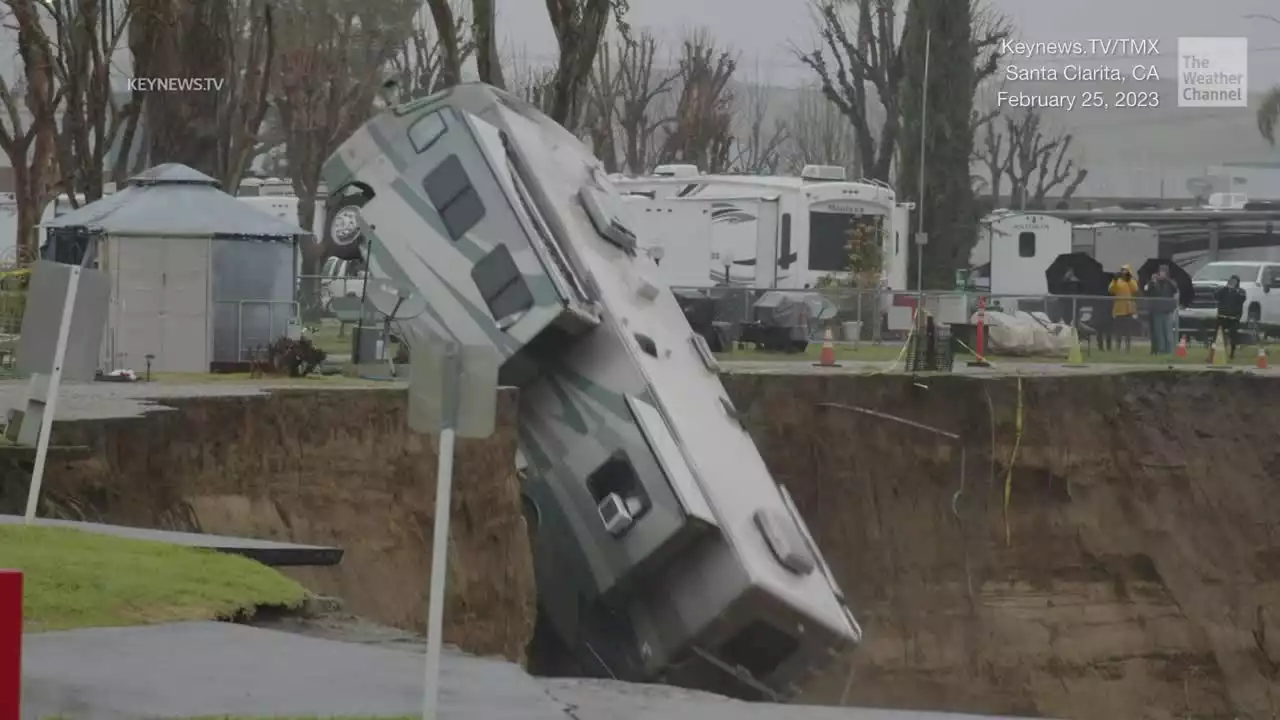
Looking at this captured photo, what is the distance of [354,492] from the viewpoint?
19.9 m

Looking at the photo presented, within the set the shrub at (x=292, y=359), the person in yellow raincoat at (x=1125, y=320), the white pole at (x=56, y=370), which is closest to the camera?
the white pole at (x=56, y=370)

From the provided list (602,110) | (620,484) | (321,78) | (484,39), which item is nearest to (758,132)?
(602,110)

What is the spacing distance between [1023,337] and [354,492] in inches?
619

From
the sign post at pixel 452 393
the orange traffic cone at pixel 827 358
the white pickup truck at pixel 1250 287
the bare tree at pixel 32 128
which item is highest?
the bare tree at pixel 32 128

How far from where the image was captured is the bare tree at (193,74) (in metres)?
31.6

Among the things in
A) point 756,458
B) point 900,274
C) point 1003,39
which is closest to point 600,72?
point 1003,39

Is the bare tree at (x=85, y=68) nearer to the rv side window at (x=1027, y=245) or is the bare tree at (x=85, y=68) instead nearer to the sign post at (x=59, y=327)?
the sign post at (x=59, y=327)

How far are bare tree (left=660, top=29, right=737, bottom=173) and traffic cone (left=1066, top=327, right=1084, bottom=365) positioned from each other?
Answer: 36.5m

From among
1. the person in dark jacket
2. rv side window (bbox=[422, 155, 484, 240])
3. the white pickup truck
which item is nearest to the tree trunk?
rv side window (bbox=[422, 155, 484, 240])

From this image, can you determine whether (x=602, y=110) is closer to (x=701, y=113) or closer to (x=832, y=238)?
(x=701, y=113)

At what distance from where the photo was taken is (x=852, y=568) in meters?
27.6

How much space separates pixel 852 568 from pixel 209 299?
8.63 m


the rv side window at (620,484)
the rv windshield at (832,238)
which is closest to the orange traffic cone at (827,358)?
the rv windshield at (832,238)

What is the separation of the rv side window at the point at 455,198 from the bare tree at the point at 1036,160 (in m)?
52.7
